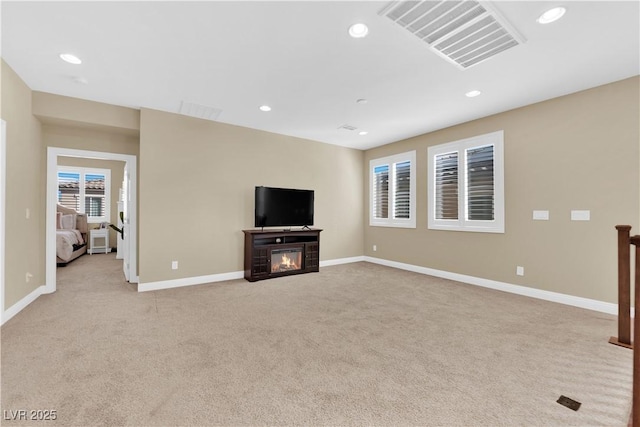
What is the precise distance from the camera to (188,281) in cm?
432

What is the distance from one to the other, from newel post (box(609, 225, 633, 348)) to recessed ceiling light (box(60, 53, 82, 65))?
211 inches

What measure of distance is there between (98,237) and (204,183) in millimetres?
5142

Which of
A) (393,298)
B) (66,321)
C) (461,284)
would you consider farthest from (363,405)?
(461,284)

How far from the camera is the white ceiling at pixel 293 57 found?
2.09m

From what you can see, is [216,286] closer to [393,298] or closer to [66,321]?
[66,321]

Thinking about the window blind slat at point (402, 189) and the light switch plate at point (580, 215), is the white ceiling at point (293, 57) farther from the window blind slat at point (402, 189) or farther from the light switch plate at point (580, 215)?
the window blind slat at point (402, 189)

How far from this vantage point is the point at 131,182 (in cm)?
439

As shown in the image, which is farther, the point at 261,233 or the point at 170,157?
the point at 261,233

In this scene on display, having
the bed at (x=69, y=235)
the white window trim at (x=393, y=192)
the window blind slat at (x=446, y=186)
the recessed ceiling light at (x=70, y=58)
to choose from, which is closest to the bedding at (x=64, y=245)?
the bed at (x=69, y=235)

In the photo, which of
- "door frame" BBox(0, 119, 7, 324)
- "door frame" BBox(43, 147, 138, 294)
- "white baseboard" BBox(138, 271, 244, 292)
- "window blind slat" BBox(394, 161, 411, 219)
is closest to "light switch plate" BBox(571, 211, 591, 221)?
"window blind slat" BBox(394, 161, 411, 219)

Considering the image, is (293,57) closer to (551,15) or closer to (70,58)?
(551,15)

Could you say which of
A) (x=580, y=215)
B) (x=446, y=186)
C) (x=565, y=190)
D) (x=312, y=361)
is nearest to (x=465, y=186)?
(x=446, y=186)

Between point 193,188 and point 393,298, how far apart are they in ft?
11.3

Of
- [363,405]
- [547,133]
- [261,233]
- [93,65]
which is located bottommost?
[363,405]
